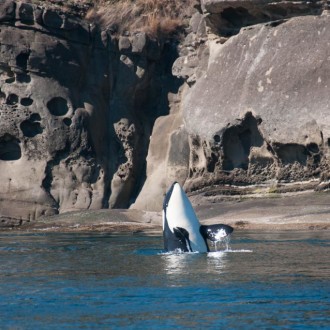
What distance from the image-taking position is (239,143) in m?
28.4

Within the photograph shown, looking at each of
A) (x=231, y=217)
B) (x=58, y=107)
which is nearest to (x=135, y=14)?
(x=58, y=107)

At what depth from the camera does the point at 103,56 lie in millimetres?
33562

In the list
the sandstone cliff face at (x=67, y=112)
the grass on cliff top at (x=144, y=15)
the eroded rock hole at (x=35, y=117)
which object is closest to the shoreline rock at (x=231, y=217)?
the sandstone cliff face at (x=67, y=112)

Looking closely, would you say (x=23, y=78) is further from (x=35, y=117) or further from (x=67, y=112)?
(x=67, y=112)

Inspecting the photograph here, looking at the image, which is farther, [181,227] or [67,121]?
[67,121]

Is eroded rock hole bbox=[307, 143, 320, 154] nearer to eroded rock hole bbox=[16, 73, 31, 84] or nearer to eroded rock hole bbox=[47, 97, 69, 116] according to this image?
eroded rock hole bbox=[47, 97, 69, 116]

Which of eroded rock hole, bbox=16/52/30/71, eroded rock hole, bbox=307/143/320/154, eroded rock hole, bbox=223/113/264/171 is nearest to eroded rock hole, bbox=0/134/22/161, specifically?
eroded rock hole, bbox=16/52/30/71

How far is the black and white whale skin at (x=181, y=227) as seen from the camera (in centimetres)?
1562

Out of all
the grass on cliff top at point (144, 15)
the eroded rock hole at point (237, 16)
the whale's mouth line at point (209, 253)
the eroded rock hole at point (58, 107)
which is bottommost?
the whale's mouth line at point (209, 253)

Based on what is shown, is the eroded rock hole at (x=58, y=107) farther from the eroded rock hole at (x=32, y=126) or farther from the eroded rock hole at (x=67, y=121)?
the eroded rock hole at (x=32, y=126)

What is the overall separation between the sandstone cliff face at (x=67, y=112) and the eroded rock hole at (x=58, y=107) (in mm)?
31

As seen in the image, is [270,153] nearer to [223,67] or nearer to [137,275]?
[223,67]

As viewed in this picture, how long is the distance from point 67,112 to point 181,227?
17111 mm

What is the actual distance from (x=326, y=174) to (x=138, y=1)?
12553mm
